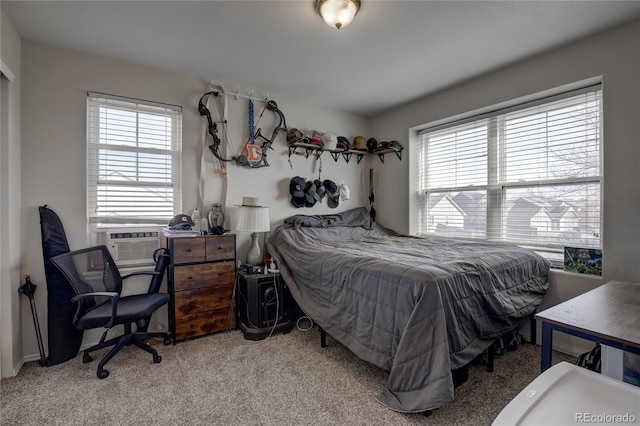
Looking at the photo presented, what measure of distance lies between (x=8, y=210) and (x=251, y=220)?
1.74 m

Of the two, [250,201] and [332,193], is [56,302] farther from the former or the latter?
[332,193]

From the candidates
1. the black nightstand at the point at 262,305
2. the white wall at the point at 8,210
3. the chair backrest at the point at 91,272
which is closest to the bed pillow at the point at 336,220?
the black nightstand at the point at 262,305

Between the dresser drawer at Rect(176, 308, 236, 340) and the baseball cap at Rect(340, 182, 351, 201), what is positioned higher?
the baseball cap at Rect(340, 182, 351, 201)

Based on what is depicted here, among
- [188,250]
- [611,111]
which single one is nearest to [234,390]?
[188,250]

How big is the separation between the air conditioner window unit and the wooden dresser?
12cm

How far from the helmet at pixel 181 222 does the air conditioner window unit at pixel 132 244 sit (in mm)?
193

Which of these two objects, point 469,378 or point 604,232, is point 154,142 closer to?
point 469,378

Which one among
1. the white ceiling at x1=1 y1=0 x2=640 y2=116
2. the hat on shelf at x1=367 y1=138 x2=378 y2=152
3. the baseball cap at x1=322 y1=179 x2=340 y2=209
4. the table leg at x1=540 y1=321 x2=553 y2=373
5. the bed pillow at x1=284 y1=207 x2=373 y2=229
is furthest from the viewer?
the hat on shelf at x1=367 y1=138 x2=378 y2=152

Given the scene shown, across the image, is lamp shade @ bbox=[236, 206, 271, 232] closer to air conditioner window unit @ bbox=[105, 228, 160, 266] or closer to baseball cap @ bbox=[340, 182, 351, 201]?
air conditioner window unit @ bbox=[105, 228, 160, 266]

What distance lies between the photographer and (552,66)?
2.52 meters

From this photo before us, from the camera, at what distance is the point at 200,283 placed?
2.61m

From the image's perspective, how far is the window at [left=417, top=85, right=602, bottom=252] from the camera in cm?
246

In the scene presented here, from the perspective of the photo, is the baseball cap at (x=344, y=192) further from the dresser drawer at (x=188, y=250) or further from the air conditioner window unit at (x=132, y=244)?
the air conditioner window unit at (x=132, y=244)

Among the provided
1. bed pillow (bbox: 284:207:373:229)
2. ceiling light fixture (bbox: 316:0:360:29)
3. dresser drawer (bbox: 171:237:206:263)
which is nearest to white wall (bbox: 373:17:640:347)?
ceiling light fixture (bbox: 316:0:360:29)
